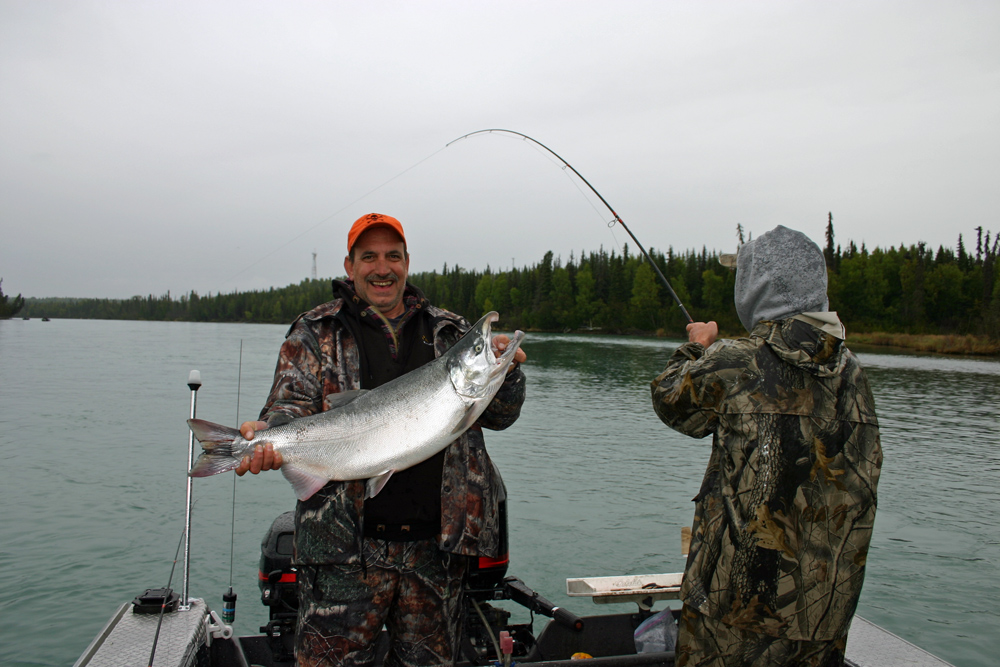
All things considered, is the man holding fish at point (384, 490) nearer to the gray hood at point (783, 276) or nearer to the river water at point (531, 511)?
the gray hood at point (783, 276)

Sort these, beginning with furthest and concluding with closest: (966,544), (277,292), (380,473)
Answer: (277,292) → (966,544) → (380,473)

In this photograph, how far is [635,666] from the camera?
10.3 feet

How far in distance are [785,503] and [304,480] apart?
2043mm

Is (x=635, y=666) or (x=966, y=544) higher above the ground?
(x=635, y=666)

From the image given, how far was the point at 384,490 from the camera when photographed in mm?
3146

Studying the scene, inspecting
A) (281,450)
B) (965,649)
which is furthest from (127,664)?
(965,649)

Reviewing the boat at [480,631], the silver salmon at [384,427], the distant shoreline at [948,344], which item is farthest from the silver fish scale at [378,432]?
the distant shoreline at [948,344]

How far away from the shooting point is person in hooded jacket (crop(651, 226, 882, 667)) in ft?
7.86

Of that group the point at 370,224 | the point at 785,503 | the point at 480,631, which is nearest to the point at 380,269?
the point at 370,224

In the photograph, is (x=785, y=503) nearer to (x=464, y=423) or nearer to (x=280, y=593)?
(x=464, y=423)

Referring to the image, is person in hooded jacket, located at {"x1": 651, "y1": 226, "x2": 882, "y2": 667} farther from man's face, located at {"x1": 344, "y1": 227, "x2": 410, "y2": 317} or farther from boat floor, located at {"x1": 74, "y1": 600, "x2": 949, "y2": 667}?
man's face, located at {"x1": 344, "y1": 227, "x2": 410, "y2": 317}

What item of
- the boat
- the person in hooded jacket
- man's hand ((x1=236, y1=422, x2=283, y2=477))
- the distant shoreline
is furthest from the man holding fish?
the distant shoreline

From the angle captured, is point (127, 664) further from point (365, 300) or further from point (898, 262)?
point (898, 262)

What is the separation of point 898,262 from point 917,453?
86424mm
